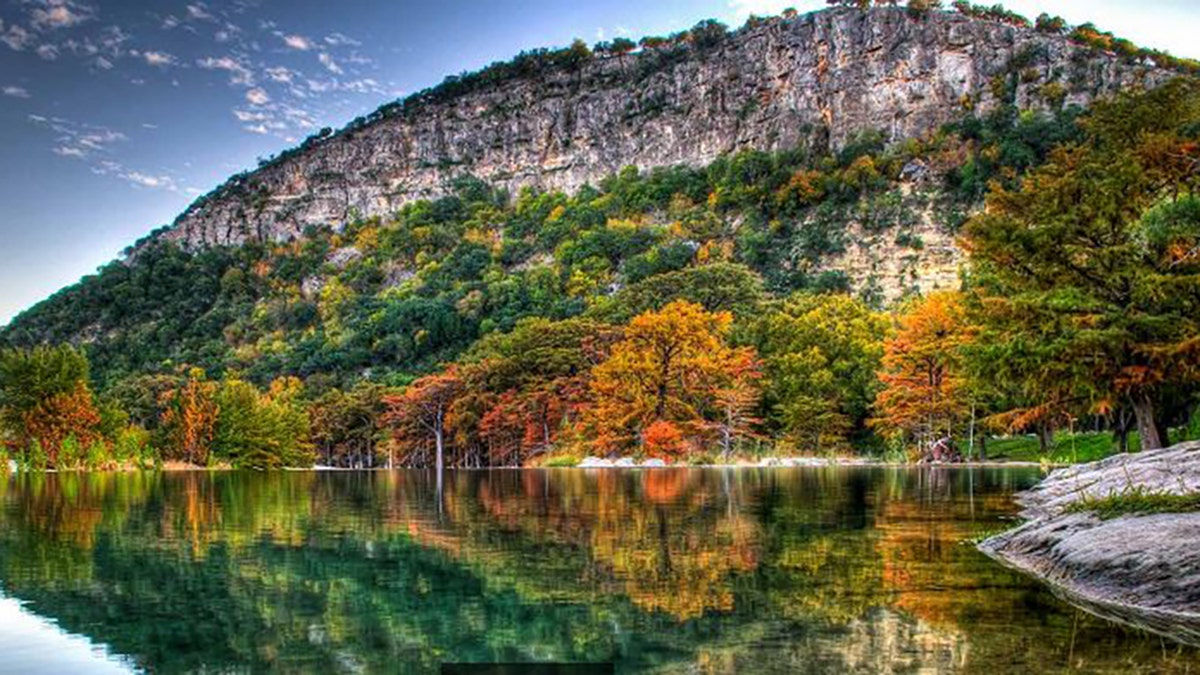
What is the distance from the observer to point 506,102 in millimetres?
193125

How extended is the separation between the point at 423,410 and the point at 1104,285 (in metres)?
58.9

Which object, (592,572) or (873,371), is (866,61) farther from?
(592,572)

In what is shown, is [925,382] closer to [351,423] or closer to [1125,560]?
A: [1125,560]

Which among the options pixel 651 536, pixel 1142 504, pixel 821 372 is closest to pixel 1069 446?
pixel 821 372

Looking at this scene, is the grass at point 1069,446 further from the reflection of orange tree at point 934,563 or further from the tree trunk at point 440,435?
A: the tree trunk at point 440,435

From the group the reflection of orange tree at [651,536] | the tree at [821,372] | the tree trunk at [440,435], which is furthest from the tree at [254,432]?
the reflection of orange tree at [651,536]

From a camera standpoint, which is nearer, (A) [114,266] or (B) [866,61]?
(B) [866,61]

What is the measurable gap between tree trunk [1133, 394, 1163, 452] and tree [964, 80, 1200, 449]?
0.11 ft

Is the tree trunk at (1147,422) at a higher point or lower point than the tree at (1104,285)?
lower

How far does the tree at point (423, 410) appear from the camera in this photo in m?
73.9

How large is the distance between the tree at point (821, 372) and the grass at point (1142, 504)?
46.7 metres

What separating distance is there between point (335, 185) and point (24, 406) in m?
143

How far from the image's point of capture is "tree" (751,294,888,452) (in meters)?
58.8

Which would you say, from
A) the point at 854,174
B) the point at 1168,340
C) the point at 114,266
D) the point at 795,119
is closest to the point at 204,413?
the point at 1168,340
